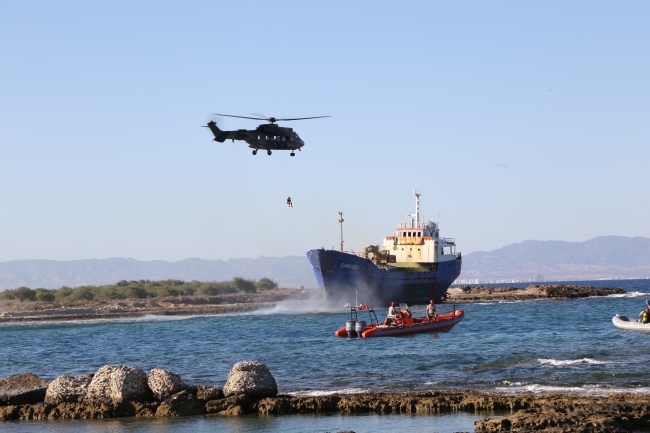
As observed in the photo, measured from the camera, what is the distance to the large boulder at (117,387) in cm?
1816

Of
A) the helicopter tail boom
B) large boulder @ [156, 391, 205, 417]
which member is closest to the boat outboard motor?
the helicopter tail boom

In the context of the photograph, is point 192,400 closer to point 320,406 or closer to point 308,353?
point 320,406

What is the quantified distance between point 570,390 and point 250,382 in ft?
21.1

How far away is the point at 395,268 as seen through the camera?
62.1m

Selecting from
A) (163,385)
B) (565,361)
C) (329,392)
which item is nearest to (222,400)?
(163,385)

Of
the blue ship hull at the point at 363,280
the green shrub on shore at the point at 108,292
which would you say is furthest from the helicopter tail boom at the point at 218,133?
the green shrub on shore at the point at 108,292

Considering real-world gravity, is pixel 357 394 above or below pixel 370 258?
below

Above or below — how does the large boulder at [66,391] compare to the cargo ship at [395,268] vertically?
below

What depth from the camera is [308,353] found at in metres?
29.4

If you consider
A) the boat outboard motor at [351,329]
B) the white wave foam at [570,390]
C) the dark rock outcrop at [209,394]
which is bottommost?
the white wave foam at [570,390]

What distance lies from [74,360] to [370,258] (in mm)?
35488

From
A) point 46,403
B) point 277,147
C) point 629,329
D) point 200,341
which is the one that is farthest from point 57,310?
point 46,403

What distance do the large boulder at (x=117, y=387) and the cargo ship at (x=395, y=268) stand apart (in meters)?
38.8

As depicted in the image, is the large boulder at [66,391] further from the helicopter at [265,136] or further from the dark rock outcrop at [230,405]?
the helicopter at [265,136]
